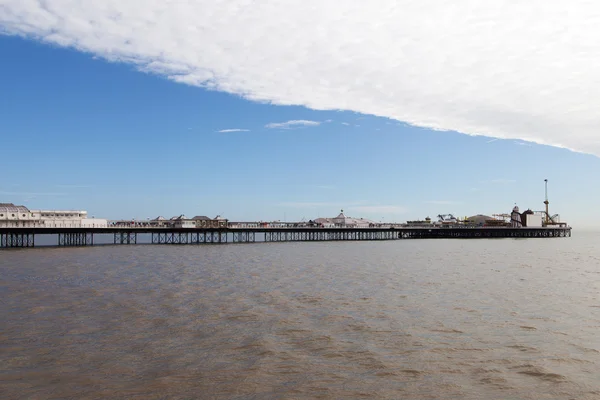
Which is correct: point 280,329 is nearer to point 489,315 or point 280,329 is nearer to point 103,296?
point 489,315

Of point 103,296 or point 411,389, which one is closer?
point 411,389

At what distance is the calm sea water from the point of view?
1075cm

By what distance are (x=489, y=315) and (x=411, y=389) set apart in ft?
30.4

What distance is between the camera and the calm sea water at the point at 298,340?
1075 cm

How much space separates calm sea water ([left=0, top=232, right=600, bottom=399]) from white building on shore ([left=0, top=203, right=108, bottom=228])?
5105 cm

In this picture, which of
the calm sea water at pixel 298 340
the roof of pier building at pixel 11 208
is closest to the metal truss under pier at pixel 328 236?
the roof of pier building at pixel 11 208

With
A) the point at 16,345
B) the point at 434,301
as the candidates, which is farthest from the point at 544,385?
the point at 16,345

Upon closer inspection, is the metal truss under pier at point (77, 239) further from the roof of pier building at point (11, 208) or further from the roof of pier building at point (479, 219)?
the roof of pier building at point (479, 219)

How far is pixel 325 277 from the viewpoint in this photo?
31109 millimetres

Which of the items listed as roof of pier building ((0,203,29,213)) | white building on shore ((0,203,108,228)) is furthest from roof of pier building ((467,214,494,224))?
roof of pier building ((0,203,29,213))

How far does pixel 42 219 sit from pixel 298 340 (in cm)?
7169

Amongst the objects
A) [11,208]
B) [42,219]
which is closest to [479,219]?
[42,219]

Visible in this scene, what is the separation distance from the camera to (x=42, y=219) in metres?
73.1

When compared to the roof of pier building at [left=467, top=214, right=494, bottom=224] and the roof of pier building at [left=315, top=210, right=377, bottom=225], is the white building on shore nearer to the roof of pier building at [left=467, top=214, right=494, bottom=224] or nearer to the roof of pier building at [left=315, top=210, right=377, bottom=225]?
the roof of pier building at [left=315, top=210, right=377, bottom=225]
